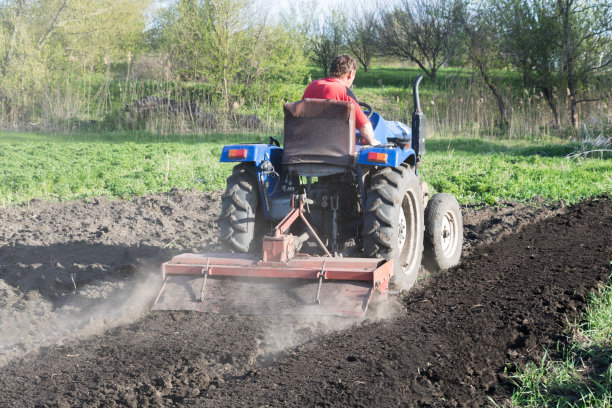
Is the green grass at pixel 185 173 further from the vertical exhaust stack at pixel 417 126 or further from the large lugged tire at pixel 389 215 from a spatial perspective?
the large lugged tire at pixel 389 215

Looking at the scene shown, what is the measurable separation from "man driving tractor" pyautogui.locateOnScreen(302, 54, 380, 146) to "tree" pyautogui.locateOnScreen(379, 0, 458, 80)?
26.3 metres

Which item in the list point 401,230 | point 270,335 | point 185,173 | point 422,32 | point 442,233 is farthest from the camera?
point 422,32

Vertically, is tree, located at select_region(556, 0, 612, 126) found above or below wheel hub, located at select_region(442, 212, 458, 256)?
above

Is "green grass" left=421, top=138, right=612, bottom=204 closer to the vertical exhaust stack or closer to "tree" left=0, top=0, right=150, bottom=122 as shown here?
the vertical exhaust stack

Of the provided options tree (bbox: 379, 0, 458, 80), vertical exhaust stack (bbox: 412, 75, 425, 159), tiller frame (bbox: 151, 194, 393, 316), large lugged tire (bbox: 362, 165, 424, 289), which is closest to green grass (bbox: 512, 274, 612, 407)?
tiller frame (bbox: 151, 194, 393, 316)

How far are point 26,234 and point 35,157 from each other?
16.5 ft

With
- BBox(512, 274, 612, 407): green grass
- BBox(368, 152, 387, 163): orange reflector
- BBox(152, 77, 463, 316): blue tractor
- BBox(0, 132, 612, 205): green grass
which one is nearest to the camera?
BBox(512, 274, 612, 407): green grass

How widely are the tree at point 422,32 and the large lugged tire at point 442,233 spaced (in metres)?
25.3

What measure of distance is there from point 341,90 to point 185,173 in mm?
6903

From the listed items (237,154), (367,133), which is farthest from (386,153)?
(237,154)

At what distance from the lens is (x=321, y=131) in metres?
5.20

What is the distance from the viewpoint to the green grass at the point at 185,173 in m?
10.3

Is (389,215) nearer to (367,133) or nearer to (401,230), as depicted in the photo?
(401,230)

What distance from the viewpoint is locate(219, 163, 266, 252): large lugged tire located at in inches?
212
